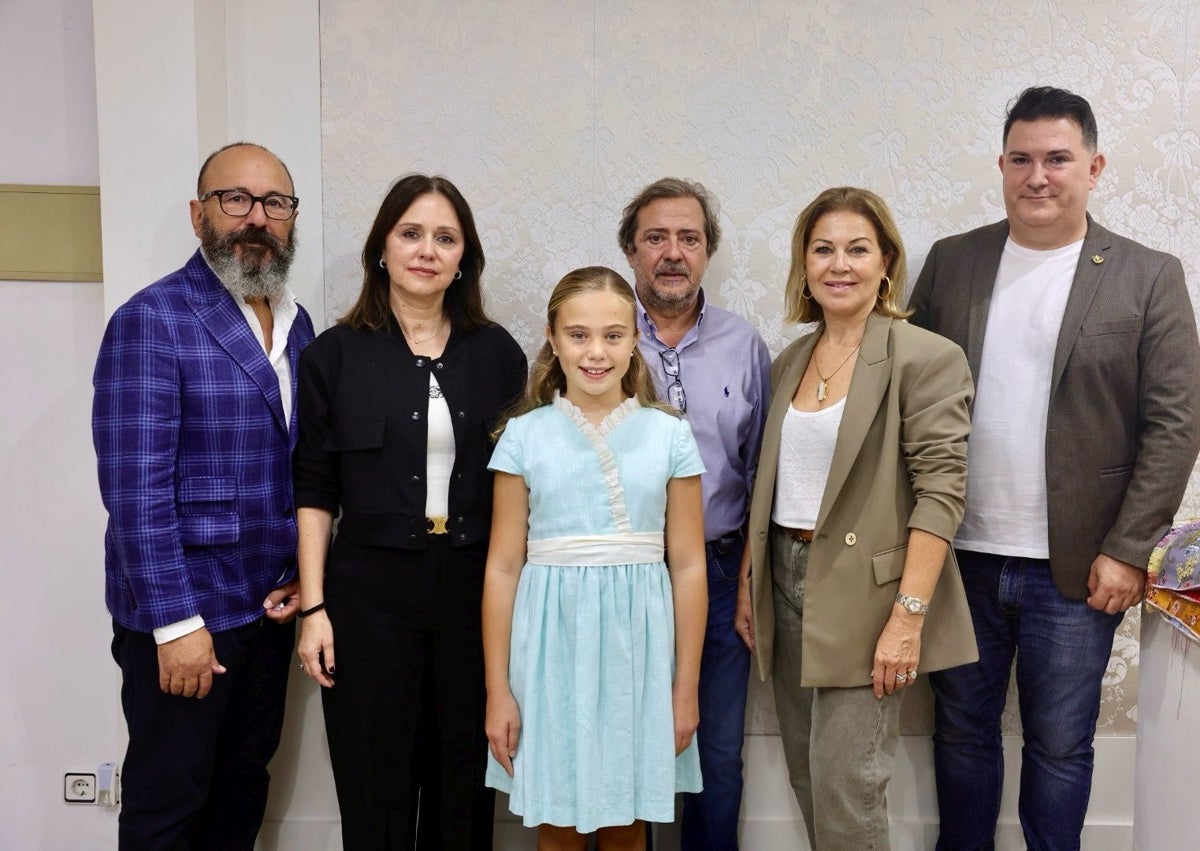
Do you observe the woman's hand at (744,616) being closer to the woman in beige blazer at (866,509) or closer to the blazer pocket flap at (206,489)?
the woman in beige blazer at (866,509)

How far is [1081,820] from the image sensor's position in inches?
81.9

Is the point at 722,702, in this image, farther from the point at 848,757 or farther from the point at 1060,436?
the point at 1060,436

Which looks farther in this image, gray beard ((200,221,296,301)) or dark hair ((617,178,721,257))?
dark hair ((617,178,721,257))

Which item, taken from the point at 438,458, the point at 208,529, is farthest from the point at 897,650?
the point at 208,529

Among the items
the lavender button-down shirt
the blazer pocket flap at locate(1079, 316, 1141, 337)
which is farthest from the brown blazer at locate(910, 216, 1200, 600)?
the lavender button-down shirt

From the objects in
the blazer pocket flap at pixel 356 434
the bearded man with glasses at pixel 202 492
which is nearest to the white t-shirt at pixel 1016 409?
the blazer pocket flap at pixel 356 434

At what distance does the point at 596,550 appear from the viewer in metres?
1.79

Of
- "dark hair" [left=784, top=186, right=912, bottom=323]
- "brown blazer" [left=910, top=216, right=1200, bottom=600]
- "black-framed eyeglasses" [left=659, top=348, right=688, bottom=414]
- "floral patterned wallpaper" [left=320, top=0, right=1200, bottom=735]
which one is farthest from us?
"floral patterned wallpaper" [left=320, top=0, right=1200, bottom=735]

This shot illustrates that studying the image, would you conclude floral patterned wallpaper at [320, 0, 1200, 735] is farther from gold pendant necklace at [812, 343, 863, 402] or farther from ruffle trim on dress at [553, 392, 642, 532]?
ruffle trim on dress at [553, 392, 642, 532]

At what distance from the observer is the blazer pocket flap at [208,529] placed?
1816 mm

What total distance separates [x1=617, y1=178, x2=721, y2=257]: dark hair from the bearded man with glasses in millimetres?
818

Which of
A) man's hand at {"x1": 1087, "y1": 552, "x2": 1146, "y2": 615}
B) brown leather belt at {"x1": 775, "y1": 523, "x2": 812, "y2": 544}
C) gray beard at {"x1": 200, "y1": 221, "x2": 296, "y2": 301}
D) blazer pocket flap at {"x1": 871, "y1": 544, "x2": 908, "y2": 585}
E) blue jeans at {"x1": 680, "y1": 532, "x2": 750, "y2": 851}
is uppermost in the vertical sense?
gray beard at {"x1": 200, "y1": 221, "x2": 296, "y2": 301}

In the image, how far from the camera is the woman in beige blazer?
175cm

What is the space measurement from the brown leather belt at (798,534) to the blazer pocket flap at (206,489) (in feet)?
3.91
